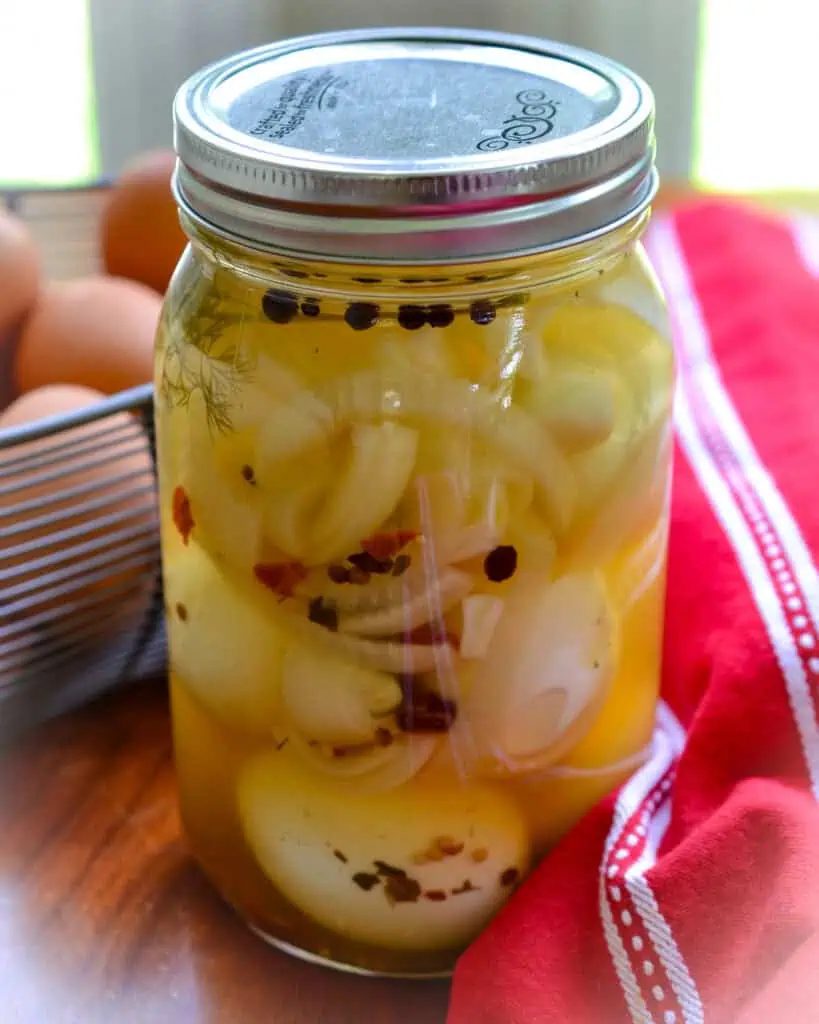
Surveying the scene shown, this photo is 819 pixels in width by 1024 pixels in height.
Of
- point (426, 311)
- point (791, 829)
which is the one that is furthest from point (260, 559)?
point (791, 829)

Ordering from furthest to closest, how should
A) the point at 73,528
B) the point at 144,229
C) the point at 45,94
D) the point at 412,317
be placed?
the point at 45,94 < the point at 144,229 < the point at 73,528 < the point at 412,317

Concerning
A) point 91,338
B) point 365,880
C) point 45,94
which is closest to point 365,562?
point 365,880

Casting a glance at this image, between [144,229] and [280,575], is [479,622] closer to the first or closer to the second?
[280,575]

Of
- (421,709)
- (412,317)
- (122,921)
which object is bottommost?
(122,921)

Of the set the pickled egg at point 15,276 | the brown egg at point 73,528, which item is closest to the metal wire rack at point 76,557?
the brown egg at point 73,528

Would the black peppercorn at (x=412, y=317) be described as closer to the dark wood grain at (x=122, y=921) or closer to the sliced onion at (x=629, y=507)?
the sliced onion at (x=629, y=507)

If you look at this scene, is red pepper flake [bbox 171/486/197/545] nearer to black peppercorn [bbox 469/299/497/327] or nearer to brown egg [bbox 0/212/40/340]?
black peppercorn [bbox 469/299/497/327]

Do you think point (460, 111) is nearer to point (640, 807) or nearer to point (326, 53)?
point (326, 53)

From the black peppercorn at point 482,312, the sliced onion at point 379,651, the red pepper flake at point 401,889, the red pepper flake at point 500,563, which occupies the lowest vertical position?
the red pepper flake at point 401,889
